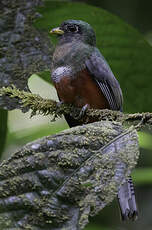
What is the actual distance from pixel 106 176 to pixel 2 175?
38 centimetres

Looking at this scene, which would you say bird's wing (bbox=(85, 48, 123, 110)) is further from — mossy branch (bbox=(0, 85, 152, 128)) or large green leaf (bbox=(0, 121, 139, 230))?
large green leaf (bbox=(0, 121, 139, 230))

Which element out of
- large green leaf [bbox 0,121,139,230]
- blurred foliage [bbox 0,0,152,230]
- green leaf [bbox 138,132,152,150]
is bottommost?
green leaf [bbox 138,132,152,150]

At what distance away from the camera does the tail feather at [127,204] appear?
2.91m

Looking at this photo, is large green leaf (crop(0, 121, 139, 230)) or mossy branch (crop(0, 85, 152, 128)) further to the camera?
mossy branch (crop(0, 85, 152, 128))

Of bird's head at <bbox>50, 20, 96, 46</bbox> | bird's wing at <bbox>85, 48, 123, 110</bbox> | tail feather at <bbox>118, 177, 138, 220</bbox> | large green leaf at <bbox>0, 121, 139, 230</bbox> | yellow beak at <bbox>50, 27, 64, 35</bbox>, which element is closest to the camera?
large green leaf at <bbox>0, 121, 139, 230</bbox>

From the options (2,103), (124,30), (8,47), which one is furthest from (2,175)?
(124,30)

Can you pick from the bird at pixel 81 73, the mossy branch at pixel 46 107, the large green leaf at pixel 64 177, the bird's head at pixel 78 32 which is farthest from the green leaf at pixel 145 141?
the large green leaf at pixel 64 177

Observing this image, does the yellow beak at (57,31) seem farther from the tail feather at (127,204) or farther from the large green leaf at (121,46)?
the tail feather at (127,204)

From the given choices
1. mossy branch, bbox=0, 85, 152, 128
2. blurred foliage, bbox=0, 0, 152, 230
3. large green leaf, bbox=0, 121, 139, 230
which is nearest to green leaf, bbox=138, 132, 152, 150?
blurred foliage, bbox=0, 0, 152, 230

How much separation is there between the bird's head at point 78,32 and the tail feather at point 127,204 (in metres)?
1.35

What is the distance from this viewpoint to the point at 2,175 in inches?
67.4

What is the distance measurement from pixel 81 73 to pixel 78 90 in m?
0.13

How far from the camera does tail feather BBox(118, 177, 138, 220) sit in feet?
9.56

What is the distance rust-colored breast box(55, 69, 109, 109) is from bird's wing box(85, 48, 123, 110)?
7 cm
